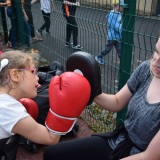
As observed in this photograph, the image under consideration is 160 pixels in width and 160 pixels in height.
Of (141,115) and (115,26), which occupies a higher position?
(115,26)

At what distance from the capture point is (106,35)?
243cm

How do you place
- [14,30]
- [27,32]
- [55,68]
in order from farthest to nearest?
[14,30], [27,32], [55,68]

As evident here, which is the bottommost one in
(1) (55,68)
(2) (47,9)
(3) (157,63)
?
(1) (55,68)

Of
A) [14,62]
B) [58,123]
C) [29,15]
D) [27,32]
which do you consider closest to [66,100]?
[58,123]

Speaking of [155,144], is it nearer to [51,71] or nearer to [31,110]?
[31,110]

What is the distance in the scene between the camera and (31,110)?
1983 mm

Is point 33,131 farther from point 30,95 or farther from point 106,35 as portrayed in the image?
point 106,35

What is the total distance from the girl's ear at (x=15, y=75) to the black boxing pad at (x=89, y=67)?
35cm

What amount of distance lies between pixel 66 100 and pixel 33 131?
26cm

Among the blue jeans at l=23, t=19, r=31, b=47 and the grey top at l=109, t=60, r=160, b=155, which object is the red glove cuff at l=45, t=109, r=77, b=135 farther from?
the blue jeans at l=23, t=19, r=31, b=47

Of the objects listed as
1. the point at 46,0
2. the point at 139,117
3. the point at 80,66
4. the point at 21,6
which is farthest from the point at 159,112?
the point at 21,6

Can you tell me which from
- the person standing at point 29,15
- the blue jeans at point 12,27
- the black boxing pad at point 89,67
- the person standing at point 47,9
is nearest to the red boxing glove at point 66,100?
the black boxing pad at point 89,67

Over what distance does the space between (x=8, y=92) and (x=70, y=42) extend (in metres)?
1.66

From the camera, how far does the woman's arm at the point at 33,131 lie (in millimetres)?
1558
